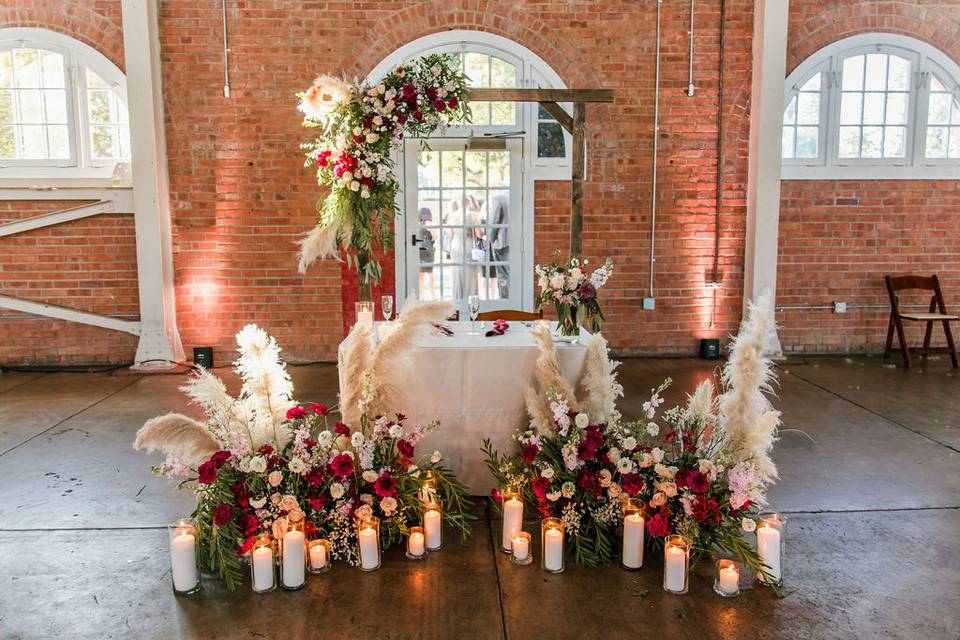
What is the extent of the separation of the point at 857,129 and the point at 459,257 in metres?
4.16

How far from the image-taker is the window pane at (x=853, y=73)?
7.03 metres

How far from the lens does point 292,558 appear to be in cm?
277

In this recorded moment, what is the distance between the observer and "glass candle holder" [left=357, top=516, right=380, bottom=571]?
9.66ft

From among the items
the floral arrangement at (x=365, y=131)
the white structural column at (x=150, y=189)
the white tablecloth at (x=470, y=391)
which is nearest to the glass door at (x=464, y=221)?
A: the floral arrangement at (x=365, y=131)

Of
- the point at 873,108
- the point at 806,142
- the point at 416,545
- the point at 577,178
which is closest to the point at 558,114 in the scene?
the point at 577,178

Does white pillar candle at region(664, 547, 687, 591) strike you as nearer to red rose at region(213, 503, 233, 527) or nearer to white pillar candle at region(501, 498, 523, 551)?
white pillar candle at region(501, 498, 523, 551)

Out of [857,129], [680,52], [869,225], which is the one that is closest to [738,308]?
[869,225]

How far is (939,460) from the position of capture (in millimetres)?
4262

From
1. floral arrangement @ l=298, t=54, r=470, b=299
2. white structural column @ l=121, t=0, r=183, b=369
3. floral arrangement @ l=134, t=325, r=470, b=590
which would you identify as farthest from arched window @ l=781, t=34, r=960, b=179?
white structural column @ l=121, t=0, r=183, b=369

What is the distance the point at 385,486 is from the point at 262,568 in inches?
22.1

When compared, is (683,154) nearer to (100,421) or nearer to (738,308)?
(738,308)

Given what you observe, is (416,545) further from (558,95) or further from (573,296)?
(558,95)

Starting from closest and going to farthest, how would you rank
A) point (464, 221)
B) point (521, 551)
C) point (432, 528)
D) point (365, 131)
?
point (521, 551), point (432, 528), point (365, 131), point (464, 221)

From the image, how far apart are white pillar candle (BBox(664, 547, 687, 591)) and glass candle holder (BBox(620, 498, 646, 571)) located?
0.17 m
